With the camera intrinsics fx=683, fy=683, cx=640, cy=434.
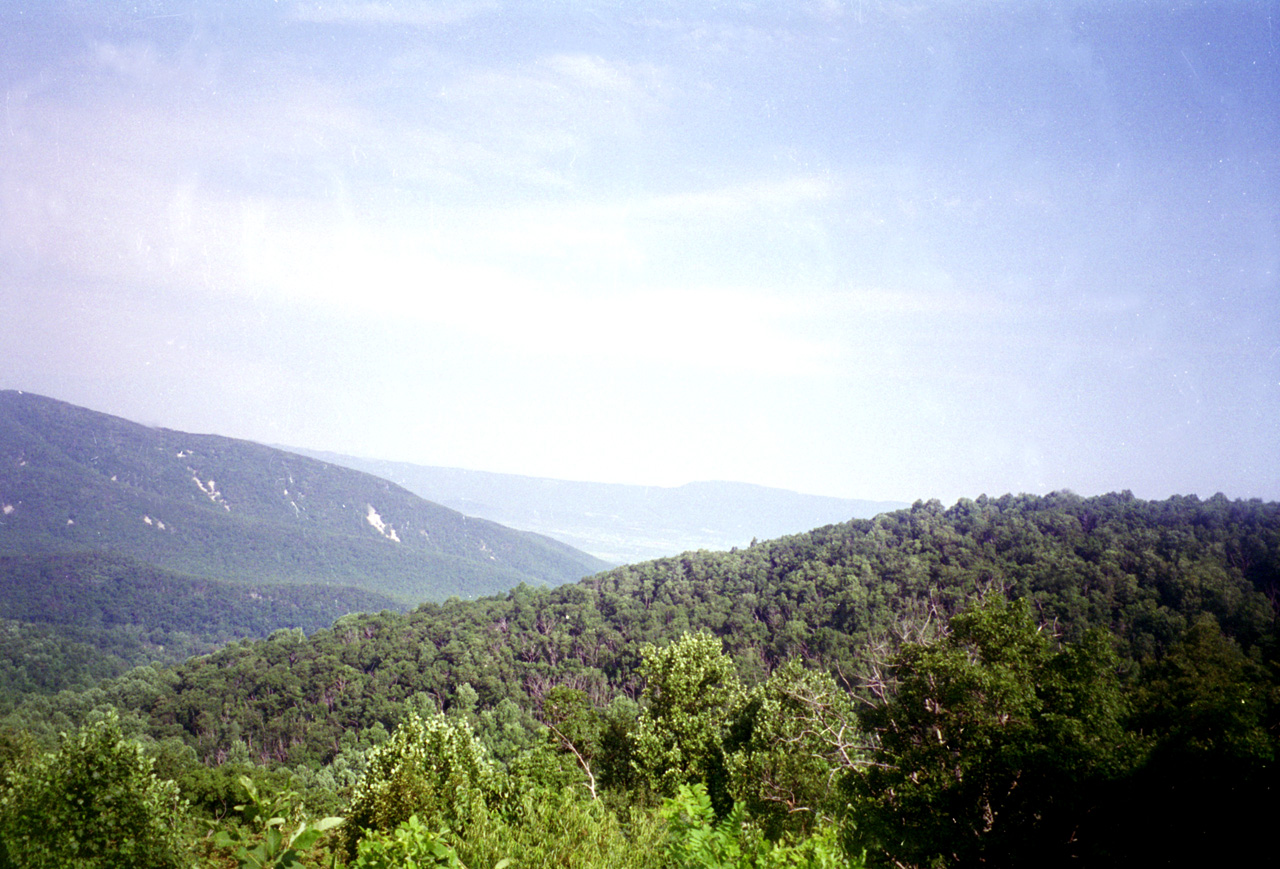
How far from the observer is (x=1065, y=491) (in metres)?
144

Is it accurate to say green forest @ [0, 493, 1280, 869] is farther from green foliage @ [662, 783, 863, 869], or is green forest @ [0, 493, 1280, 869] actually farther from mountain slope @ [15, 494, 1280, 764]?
mountain slope @ [15, 494, 1280, 764]

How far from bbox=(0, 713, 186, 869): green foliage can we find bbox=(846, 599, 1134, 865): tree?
1466 centimetres

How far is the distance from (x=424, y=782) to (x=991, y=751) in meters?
13.1

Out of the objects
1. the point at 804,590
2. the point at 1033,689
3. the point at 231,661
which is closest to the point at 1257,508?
the point at 804,590

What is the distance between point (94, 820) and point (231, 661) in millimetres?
127456

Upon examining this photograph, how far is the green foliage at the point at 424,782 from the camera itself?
43.7 feet

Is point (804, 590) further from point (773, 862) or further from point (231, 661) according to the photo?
point (773, 862)

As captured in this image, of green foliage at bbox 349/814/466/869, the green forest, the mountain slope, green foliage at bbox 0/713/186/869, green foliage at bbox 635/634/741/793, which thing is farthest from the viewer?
the mountain slope

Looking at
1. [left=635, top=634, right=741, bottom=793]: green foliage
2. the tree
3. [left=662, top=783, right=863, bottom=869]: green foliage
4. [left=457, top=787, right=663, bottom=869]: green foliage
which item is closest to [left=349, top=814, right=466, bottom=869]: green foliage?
[left=457, top=787, right=663, bottom=869]: green foliage

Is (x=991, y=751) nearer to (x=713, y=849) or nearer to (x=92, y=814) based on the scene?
(x=713, y=849)

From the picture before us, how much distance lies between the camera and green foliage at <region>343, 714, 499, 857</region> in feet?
43.7

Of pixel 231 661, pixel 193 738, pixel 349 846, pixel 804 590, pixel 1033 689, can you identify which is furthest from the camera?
pixel 231 661

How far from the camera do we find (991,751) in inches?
639

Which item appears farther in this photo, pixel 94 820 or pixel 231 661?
pixel 231 661
